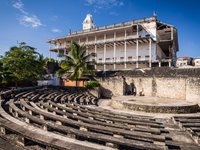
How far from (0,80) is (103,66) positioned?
22.8m

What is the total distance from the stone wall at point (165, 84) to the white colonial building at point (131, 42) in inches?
416

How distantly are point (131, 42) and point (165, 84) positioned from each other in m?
17.4

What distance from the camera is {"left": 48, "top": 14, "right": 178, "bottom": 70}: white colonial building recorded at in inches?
1361

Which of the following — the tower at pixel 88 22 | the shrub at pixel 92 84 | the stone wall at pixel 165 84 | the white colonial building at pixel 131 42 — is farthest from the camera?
the tower at pixel 88 22

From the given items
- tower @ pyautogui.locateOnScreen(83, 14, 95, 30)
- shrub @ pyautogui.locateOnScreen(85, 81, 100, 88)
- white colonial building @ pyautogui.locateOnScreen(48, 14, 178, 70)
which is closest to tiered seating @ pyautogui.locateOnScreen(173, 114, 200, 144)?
shrub @ pyautogui.locateOnScreen(85, 81, 100, 88)

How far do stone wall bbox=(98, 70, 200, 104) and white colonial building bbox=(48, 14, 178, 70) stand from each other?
10556mm

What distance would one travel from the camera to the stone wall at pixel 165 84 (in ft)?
61.5

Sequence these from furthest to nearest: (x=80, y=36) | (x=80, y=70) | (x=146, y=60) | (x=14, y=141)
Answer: (x=80, y=36) < (x=146, y=60) < (x=80, y=70) < (x=14, y=141)

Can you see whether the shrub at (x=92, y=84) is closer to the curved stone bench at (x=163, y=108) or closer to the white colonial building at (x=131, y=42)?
the curved stone bench at (x=163, y=108)

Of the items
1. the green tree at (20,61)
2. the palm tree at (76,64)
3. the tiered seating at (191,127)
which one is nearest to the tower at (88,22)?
the palm tree at (76,64)

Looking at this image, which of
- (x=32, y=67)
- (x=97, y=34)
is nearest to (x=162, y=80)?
(x=32, y=67)

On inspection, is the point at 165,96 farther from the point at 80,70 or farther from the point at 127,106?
the point at 80,70

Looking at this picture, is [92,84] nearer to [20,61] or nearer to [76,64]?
[76,64]

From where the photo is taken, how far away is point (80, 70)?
24.8 meters
